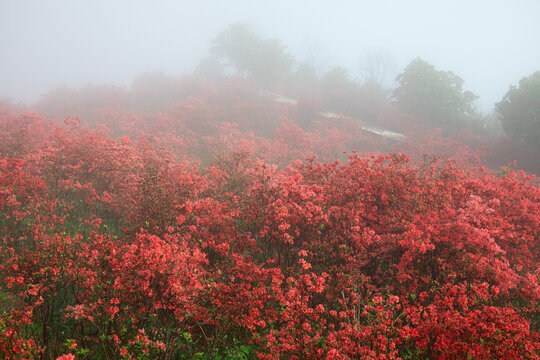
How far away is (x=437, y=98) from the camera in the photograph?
3569cm

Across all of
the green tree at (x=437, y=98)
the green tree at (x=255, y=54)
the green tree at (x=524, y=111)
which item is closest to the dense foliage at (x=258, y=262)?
the green tree at (x=524, y=111)

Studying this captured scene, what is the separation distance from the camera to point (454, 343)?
4070 millimetres

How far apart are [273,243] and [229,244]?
1.27 m

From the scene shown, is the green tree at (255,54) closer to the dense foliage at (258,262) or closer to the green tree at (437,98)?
the green tree at (437,98)

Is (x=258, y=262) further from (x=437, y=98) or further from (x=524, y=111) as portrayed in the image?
(x=437, y=98)

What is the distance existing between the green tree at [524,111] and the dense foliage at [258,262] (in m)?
21.8

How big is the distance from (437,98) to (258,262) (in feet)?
122

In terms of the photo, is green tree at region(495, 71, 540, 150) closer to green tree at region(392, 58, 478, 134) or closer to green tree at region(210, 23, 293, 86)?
green tree at region(392, 58, 478, 134)

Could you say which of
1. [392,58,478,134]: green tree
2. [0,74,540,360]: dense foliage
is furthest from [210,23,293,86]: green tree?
[0,74,540,360]: dense foliage

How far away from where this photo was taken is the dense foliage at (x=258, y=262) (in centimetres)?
445

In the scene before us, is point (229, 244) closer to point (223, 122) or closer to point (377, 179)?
point (377, 179)

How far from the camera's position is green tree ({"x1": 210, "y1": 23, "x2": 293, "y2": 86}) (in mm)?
48688

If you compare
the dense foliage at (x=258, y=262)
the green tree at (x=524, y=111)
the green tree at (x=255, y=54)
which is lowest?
the dense foliage at (x=258, y=262)

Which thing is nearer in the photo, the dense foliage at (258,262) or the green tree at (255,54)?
the dense foliage at (258,262)
